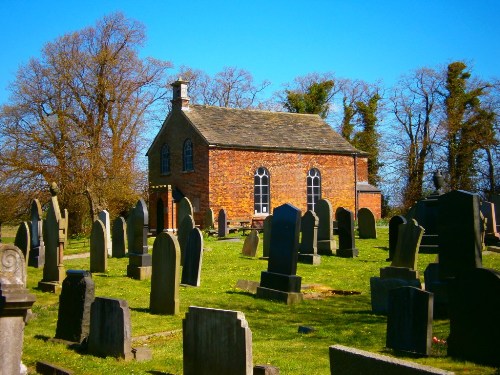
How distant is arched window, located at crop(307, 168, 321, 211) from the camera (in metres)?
37.5

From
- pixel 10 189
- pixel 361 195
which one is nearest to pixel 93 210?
pixel 10 189

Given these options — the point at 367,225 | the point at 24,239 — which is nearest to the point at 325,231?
the point at 367,225

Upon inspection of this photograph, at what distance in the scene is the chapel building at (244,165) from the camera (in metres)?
34.2

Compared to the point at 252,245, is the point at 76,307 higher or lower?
lower

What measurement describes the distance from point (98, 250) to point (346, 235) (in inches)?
317

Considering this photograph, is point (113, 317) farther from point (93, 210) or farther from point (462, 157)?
point (462, 157)

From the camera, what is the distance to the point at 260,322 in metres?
10.4

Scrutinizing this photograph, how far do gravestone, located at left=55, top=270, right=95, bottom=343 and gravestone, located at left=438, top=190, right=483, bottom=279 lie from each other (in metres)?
5.60

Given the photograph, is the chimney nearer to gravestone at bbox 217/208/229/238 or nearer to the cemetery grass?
gravestone at bbox 217/208/229/238

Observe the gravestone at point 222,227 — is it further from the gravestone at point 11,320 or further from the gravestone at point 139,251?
the gravestone at point 11,320

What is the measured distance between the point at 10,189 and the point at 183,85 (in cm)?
1153

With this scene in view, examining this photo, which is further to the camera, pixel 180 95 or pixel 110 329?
pixel 180 95

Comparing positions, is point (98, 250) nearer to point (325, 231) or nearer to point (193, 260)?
point (193, 260)

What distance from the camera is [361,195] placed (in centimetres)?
3934
